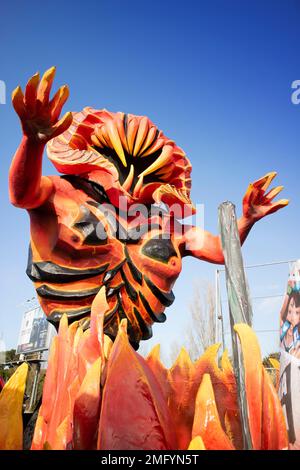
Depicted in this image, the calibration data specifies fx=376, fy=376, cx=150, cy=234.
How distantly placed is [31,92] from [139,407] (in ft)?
3.90

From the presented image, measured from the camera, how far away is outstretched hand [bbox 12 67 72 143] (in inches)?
56.3

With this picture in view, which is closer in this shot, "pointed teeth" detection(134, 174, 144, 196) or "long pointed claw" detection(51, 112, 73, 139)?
"long pointed claw" detection(51, 112, 73, 139)

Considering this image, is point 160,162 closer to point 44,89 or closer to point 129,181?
point 129,181

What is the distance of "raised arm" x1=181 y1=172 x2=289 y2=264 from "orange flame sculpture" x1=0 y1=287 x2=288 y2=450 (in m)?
1.26

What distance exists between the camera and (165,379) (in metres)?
1.14

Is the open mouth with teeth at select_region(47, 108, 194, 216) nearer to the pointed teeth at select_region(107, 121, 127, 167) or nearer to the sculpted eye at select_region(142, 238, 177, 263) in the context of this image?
the pointed teeth at select_region(107, 121, 127, 167)

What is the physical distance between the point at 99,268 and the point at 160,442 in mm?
1301

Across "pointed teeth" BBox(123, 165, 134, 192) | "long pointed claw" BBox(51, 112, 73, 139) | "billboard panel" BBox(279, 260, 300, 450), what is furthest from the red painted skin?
"billboard panel" BBox(279, 260, 300, 450)

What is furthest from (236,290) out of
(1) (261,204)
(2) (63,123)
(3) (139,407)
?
(1) (261,204)

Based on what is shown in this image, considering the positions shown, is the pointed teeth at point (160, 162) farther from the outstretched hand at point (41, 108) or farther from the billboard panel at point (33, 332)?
the billboard panel at point (33, 332)

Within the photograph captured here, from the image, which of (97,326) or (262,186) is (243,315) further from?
(262,186)

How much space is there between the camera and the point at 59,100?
150cm

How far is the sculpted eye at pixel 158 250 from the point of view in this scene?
216 centimetres

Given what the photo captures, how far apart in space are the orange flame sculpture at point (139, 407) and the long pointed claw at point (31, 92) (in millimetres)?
850
